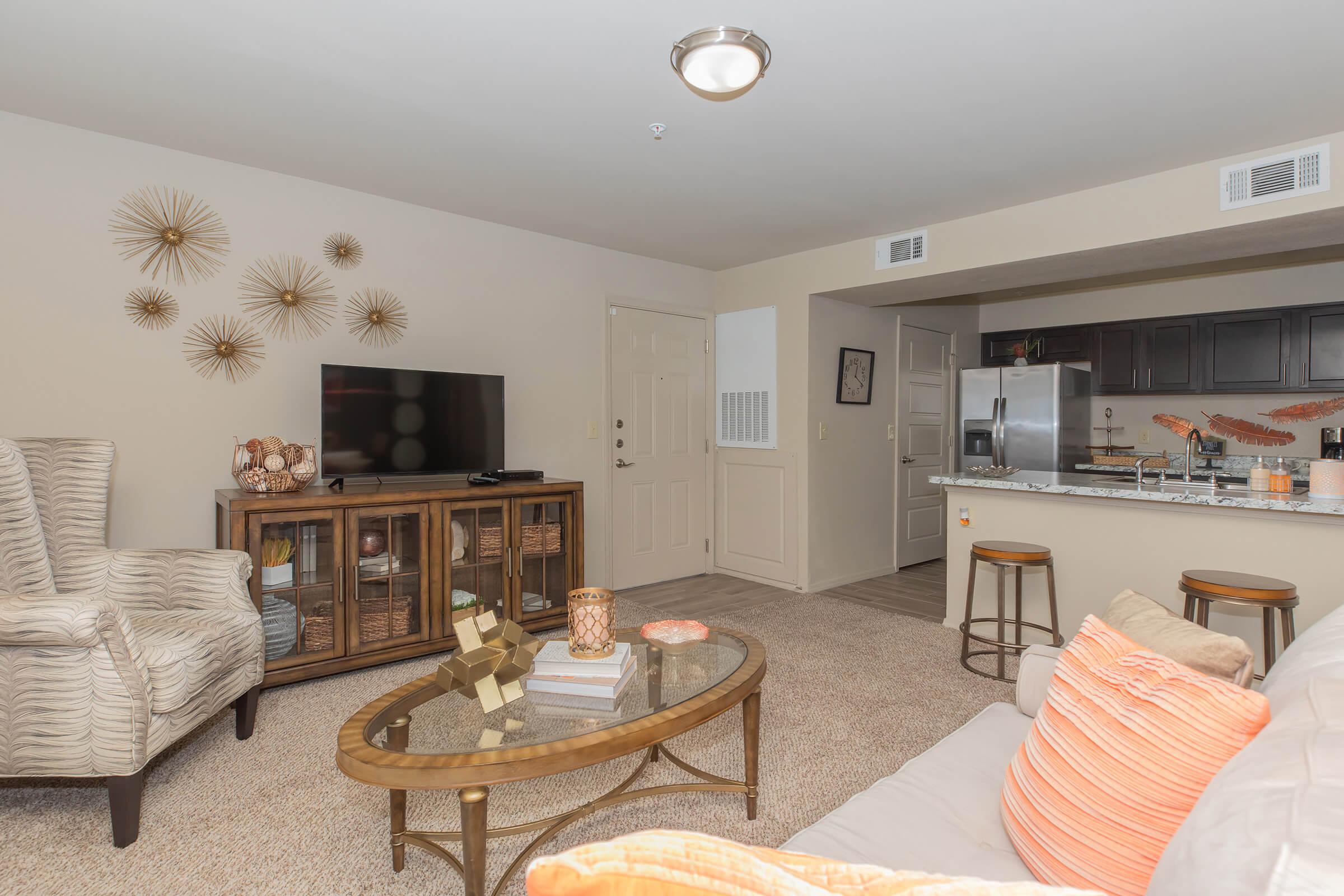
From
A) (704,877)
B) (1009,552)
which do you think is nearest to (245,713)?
(704,877)

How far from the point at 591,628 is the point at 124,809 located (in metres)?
1.37

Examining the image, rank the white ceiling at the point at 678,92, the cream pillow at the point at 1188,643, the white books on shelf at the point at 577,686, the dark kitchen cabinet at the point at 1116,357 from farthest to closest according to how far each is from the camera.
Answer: the dark kitchen cabinet at the point at 1116,357 → the white ceiling at the point at 678,92 → the white books on shelf at the point at 577,686 → the cream pillow at the point at 1188,643

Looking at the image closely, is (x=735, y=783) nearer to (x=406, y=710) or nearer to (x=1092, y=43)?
(x=406, y=710)

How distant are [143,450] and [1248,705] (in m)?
3.78

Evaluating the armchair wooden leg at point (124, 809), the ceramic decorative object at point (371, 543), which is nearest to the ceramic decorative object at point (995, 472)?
the ceramic decorative object at point (371, 543)

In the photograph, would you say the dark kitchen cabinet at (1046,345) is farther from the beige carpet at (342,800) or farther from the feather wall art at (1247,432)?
the beige carpet at (342,800)

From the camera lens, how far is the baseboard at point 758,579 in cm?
494

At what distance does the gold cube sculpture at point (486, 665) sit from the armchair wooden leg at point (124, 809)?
933 millimetres

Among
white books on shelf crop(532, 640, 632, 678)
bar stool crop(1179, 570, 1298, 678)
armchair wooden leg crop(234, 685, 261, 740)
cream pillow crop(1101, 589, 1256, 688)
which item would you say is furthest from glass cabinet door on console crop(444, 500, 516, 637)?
bar stool crop(1179, 570, 1298, 678)

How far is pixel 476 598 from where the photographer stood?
11.7 ft

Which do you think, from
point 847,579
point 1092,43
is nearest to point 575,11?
point 1092,43

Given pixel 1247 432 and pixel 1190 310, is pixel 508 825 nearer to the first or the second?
pixel 1247 432

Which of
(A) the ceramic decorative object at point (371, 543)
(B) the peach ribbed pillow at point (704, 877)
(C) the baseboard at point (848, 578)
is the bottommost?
(C) the baseboard at point (848, 578)

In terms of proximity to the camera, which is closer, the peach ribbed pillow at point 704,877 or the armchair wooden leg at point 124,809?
the peach ribbed pillow at point 704,877
